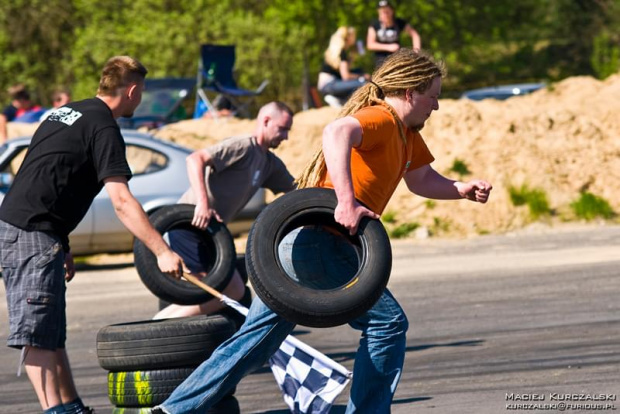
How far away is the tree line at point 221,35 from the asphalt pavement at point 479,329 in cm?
1877

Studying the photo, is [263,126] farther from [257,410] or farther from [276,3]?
[276,3]

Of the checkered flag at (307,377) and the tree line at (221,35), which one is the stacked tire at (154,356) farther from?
the tree line at (221,35)

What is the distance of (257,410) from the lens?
669cm

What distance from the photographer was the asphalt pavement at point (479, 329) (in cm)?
675

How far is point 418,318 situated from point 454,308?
0.54 metres

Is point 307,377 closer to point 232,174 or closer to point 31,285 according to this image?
point 31,285

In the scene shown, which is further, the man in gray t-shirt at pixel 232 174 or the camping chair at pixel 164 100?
the camping chair at pixel 164 100

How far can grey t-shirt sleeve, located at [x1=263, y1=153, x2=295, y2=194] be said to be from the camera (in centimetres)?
827

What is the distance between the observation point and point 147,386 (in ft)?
18.7

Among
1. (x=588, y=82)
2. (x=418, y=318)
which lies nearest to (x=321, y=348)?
(x=418, y=318)

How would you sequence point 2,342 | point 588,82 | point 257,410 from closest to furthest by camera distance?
point 257,410
point 2,342
point 588,82

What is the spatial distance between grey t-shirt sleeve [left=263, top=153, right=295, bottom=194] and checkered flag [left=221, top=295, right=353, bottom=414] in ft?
7.68

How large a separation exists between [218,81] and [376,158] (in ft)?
53.2

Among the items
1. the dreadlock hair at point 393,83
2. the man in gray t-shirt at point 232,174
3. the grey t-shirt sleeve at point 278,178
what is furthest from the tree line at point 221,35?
the dreadlock hair at point 393,83
